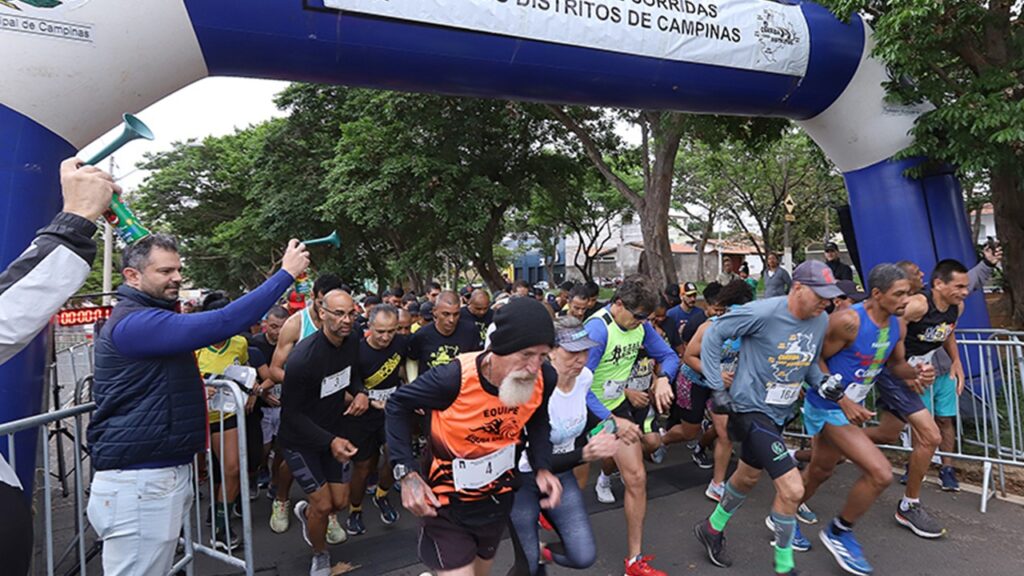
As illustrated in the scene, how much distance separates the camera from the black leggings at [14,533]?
68.7 inches

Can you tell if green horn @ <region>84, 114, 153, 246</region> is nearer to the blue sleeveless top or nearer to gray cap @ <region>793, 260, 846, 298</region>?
gray cap @ <region>793, 260, 846, 298</region>

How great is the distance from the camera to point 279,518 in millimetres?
4777

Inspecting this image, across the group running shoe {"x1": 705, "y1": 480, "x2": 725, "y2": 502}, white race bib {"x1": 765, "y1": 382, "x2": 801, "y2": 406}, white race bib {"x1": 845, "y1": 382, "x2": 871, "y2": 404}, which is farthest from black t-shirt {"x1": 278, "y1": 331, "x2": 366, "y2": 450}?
white race bib {"x1": 845, "y1": 382, "x2": 871, "y2": 404}

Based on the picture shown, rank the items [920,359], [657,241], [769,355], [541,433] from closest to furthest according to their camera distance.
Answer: [541,433] → [769,355] → [920,359] → [657,241]

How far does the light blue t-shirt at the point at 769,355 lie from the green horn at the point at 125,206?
3.22 m

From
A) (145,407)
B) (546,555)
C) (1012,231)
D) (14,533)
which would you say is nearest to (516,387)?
(546,555)

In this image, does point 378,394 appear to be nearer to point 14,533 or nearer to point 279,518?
point 279,518

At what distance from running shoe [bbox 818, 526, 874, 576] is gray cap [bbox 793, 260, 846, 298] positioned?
5.20 feet

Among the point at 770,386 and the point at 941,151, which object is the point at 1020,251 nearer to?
the point at 941,151

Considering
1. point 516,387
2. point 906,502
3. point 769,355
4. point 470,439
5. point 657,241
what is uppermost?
point 657,241

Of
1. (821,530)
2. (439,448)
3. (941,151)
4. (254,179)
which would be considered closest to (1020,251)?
(941,151)

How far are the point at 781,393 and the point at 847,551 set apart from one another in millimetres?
1079

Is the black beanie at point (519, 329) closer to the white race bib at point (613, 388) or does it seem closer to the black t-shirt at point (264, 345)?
the white race bib at point (613, 388)

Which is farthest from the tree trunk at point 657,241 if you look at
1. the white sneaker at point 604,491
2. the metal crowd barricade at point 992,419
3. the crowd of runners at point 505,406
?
the white sneaker at point 604,491
